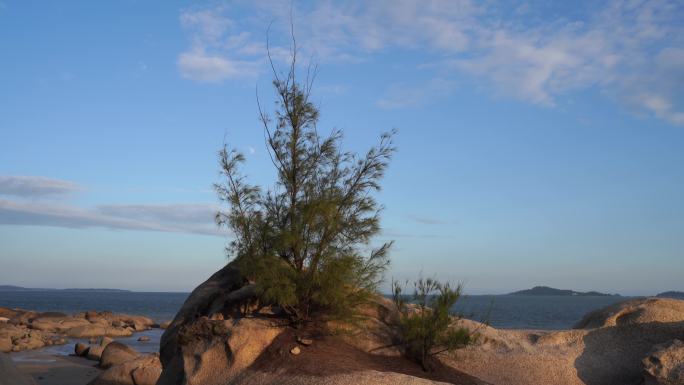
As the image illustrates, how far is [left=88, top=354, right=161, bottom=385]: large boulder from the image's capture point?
762 inches

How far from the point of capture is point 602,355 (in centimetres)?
1672

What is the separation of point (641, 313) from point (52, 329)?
36831mm

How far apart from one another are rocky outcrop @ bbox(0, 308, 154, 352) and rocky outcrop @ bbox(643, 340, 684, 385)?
87.5ft

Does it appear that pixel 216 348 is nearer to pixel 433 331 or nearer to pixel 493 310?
pixel 433 331

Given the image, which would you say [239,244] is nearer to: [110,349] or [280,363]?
[280,363]

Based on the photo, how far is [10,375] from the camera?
11953 millimetres

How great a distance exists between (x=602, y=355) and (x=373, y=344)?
6032mm

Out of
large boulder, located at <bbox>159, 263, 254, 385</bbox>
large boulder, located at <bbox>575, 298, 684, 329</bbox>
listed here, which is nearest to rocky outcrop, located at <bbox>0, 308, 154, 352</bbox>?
large boulder, located at <bbox>159, 263, 254, 385</bbox>

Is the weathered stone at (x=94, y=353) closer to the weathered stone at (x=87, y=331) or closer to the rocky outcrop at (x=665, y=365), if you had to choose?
the weathered stone at (x=87, y=331)

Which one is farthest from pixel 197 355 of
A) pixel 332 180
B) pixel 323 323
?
pixel 332 180

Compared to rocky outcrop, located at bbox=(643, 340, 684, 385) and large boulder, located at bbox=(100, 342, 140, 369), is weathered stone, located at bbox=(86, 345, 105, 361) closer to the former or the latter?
large boulder, located at bbox=(100, 342, 140, 369)

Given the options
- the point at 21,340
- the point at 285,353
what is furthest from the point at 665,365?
the point at 21,340

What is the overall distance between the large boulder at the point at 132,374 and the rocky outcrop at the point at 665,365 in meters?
13.3

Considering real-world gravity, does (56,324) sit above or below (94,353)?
above
